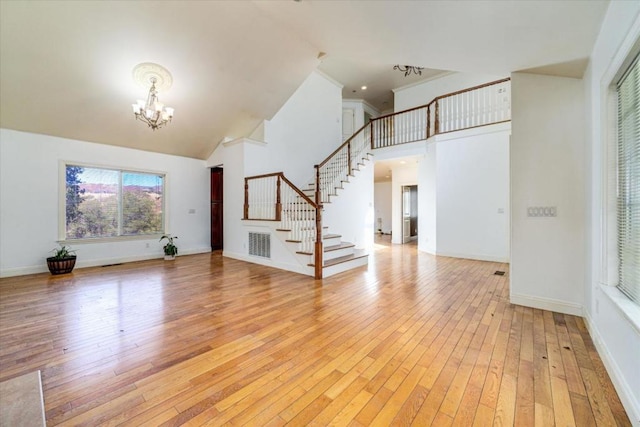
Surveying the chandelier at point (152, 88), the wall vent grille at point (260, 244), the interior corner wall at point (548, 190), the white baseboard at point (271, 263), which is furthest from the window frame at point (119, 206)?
the interior corner wall at point (548, 190)

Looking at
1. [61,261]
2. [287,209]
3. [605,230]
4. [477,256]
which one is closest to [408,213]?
[477,256]

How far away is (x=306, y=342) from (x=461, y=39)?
335cm

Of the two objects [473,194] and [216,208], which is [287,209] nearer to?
[216,208]

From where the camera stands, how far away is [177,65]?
4.45 m

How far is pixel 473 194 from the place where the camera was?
20.2 ft

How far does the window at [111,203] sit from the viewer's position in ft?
17.3

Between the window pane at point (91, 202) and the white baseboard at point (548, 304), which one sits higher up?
the window pane at point (91, 202)

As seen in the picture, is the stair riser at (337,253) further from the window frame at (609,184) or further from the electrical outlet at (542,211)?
the window frame at (609,184)

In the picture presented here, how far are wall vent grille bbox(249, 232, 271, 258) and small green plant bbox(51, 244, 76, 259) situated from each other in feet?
11.0

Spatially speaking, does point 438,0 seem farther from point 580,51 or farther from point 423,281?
point 423,281

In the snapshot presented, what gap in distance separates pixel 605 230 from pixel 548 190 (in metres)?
1.04

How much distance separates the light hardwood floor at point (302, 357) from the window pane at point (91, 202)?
1.72 metres

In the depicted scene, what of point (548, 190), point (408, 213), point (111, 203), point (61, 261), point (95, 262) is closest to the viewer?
point (548, 190)

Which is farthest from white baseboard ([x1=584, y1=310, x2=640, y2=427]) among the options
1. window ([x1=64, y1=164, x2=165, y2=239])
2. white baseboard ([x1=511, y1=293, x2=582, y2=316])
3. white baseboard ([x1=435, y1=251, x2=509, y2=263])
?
window ([x1=64, y1=164, x2=165, y2=239])
